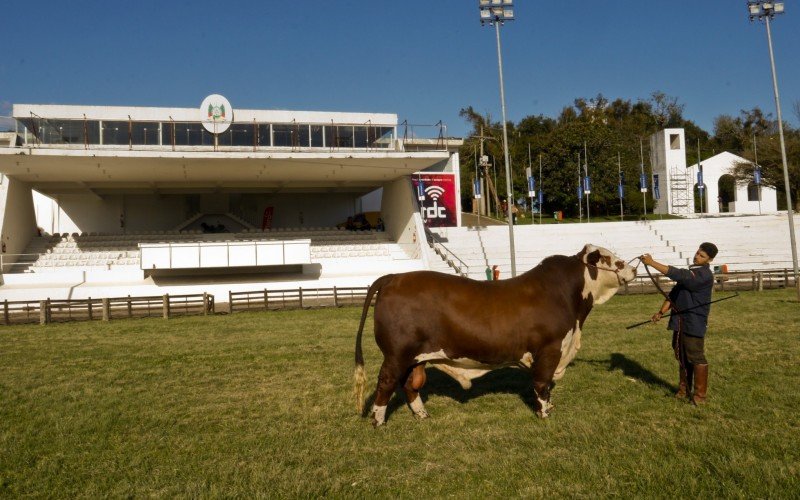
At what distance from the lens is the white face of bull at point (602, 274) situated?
7613 millimetres

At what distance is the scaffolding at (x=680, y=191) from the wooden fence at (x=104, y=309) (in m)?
46.3

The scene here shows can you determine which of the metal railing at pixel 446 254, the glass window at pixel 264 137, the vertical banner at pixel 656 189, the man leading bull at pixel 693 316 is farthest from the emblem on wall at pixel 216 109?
the vertical banner at pixel 656 189

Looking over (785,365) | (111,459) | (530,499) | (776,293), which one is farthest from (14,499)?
(776,293)

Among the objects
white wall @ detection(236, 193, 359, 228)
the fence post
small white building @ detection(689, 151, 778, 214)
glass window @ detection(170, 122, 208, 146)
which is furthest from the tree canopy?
the fence post

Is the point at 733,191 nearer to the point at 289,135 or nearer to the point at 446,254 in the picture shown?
the point at 446,254

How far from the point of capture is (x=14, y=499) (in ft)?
17.0

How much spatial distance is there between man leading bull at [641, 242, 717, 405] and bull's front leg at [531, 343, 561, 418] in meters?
1.66

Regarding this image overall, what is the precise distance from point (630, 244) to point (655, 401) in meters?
30.3

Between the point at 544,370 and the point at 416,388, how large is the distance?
1.52 meters

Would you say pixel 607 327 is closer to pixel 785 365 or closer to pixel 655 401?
pixel 785 365

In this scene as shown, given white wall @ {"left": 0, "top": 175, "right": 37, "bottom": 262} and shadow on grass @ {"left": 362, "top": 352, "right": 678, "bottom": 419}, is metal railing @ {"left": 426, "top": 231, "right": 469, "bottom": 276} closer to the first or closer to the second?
shadow on grass @ {"left": 362, "top": 352, "right": 678, "bottom": 419}

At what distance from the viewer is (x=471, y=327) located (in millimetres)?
7008

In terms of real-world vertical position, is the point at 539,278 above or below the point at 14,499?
above

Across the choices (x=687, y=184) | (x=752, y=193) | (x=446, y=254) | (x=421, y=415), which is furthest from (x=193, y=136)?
(x=752, y=193)
